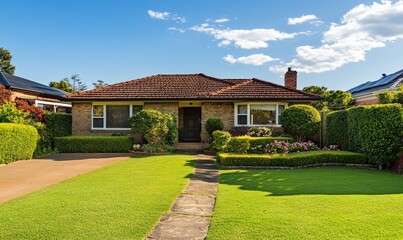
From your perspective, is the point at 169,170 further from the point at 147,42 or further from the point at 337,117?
the point at 147,42

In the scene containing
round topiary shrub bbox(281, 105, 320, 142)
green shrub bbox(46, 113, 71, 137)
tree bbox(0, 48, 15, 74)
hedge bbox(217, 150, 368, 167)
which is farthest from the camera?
tree bbox(0, 48, 15, 74)

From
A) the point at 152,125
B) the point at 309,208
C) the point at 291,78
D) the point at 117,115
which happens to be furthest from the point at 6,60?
the point at 309,208

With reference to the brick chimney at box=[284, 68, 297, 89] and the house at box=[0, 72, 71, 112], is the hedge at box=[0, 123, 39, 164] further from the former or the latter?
the brick chimney at box=[284, 68, 297, 89]

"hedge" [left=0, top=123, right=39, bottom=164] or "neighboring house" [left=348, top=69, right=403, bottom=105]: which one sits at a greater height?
"neighboring house" [left=348, top=69, right=403, bottom=105]

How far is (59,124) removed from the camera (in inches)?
719

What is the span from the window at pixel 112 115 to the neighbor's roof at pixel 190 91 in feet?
2.99

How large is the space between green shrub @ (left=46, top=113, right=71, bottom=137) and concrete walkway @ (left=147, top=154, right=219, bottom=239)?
12868 millimetres

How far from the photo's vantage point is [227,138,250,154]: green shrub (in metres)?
13.0

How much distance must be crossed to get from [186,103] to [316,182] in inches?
495

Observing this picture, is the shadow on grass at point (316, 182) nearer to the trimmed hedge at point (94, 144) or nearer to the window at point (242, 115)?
the window at point (242, 115)

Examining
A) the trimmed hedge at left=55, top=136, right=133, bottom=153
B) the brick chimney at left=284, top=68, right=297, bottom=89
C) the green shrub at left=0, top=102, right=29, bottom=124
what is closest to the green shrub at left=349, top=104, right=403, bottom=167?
the brick chimney at left=284, top=68, right=297, bottom=89

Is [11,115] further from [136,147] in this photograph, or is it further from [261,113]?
[261,113]

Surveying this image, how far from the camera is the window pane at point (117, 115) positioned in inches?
765

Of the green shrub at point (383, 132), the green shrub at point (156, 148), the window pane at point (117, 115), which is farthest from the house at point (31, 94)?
the green shrub at point (383, 132)
